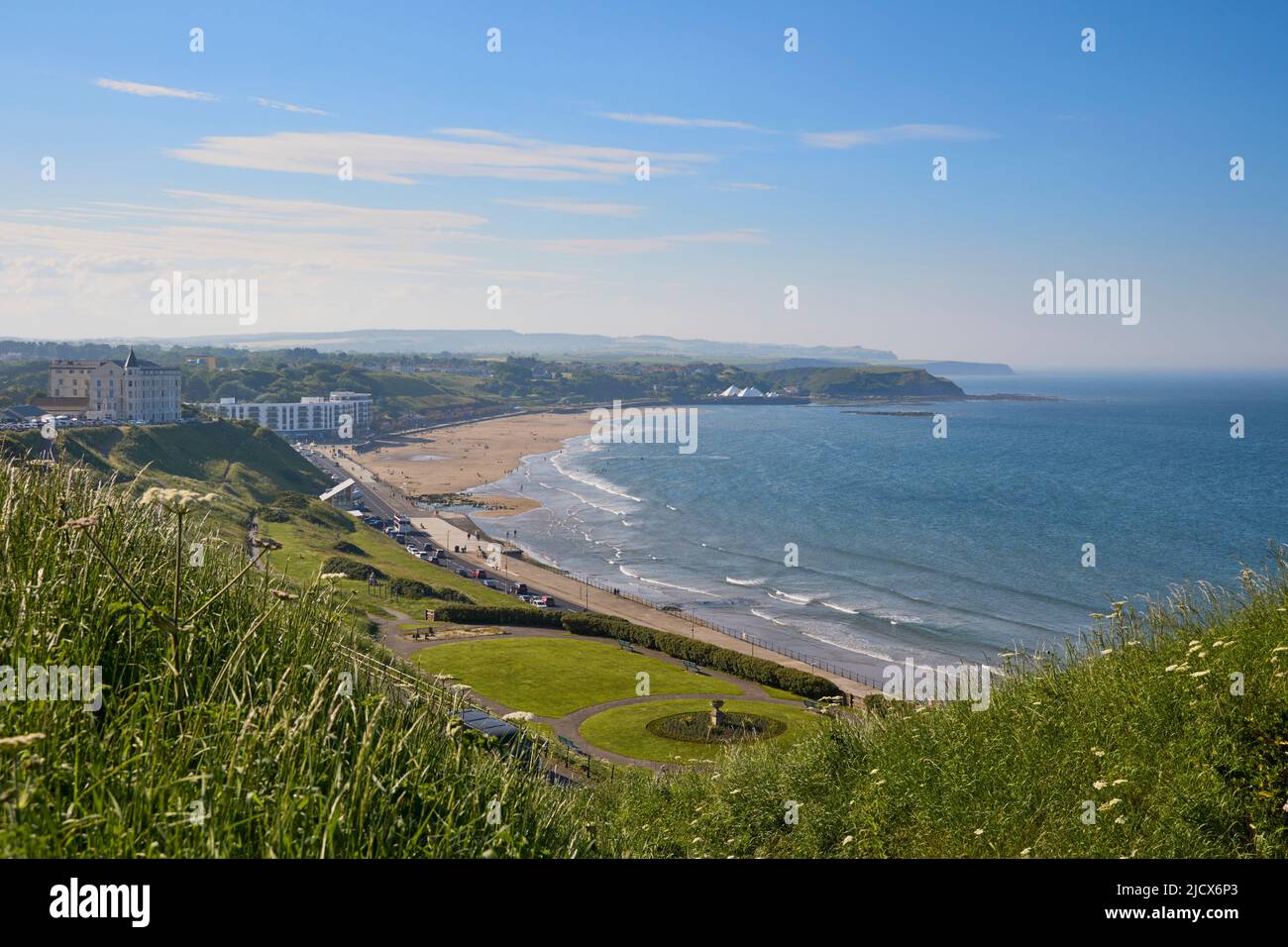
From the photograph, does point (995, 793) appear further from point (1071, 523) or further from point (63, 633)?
point (1071, 523)

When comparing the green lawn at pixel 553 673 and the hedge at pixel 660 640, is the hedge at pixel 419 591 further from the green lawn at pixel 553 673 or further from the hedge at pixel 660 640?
the green lawn at pixel 553 673

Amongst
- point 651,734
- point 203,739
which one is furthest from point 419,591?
point 203,739

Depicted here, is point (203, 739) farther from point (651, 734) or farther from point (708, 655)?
point (708, 655)

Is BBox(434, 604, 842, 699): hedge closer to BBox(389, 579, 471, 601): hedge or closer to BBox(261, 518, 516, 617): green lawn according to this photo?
BBox(261, 518, 516, 617): green lawn

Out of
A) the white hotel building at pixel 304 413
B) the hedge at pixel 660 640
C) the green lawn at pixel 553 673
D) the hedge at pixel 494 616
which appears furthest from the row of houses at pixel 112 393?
the green lawn at pixel 553 673

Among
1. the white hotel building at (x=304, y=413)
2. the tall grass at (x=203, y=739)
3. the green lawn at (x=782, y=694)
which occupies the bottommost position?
the green lawn at (x=782, y=694)

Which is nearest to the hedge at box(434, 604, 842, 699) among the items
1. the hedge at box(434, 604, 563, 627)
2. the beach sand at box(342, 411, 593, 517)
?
the hedge at box(434, 604, 563, 627)
